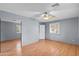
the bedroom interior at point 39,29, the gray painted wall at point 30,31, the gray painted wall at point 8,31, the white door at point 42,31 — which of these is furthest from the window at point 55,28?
the gray painted wall at point 8,31

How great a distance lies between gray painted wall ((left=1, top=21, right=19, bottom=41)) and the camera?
1.78m

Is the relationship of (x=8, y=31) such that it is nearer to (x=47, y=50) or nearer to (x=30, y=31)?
(x=30, y=31)

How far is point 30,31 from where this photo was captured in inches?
78.5

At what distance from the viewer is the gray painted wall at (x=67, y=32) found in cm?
176

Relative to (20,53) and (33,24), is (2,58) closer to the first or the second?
(20,53)

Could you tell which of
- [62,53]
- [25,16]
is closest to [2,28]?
[25,16]

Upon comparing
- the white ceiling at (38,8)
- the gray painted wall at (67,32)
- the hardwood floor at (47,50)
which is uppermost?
the white ceiling at (38,8)

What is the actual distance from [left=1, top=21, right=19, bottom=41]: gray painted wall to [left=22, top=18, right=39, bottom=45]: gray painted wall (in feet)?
0.67

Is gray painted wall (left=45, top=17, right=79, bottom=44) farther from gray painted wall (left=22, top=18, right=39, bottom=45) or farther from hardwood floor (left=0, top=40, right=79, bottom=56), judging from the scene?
gray painted wall (left=22, top=18, right=39, bottom=45)

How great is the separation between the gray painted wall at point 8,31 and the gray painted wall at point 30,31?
21cm

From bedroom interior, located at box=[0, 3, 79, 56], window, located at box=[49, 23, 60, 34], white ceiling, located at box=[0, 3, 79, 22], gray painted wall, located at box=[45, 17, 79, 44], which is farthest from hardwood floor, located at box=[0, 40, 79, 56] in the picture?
white ceiling, located at box=[0, 3, 79, 22]

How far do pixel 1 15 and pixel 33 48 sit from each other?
101 centimetres

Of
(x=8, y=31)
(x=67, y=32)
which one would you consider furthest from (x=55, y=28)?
(x=8, y=31)

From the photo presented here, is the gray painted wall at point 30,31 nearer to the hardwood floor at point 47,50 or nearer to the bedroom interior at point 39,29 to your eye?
the bedroom interior at point 39,29
